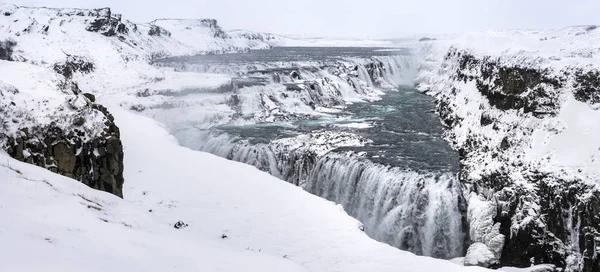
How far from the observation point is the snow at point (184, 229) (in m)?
5.45

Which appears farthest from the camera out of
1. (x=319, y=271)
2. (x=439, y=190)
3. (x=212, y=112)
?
(x=212, y=112)

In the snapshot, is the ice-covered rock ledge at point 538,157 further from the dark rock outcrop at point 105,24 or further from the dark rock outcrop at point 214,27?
the dark rock outcrop at point 214,27

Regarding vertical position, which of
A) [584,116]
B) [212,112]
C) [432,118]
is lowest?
[212,112]

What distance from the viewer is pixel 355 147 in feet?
67.7

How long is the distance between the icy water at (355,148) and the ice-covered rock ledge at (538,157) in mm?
1174

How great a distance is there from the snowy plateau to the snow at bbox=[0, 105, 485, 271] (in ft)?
0.13

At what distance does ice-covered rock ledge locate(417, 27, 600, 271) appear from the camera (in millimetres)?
11883

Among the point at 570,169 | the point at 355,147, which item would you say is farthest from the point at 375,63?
the point at 570,169

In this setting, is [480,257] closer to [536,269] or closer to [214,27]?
[536,269]

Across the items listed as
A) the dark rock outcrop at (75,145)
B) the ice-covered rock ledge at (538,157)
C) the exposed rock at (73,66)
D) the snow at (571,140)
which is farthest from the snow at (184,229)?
the exposed rock at (73,66)

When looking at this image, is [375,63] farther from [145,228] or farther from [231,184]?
[145,228]

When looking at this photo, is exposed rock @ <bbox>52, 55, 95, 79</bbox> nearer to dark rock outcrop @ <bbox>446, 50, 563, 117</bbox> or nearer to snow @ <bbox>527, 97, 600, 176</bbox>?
dark rock outcrop @ <bbox>446, 50, 563, 117</bbox>

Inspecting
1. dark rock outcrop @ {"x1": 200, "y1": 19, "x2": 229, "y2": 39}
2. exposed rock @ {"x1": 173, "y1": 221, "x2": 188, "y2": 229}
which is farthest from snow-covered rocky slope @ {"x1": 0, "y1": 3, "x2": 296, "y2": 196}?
dark rock outcrop @ {"x1": 200, "y1": 19, "x2": 229, "y2": 39}

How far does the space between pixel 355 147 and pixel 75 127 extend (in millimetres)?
13230
